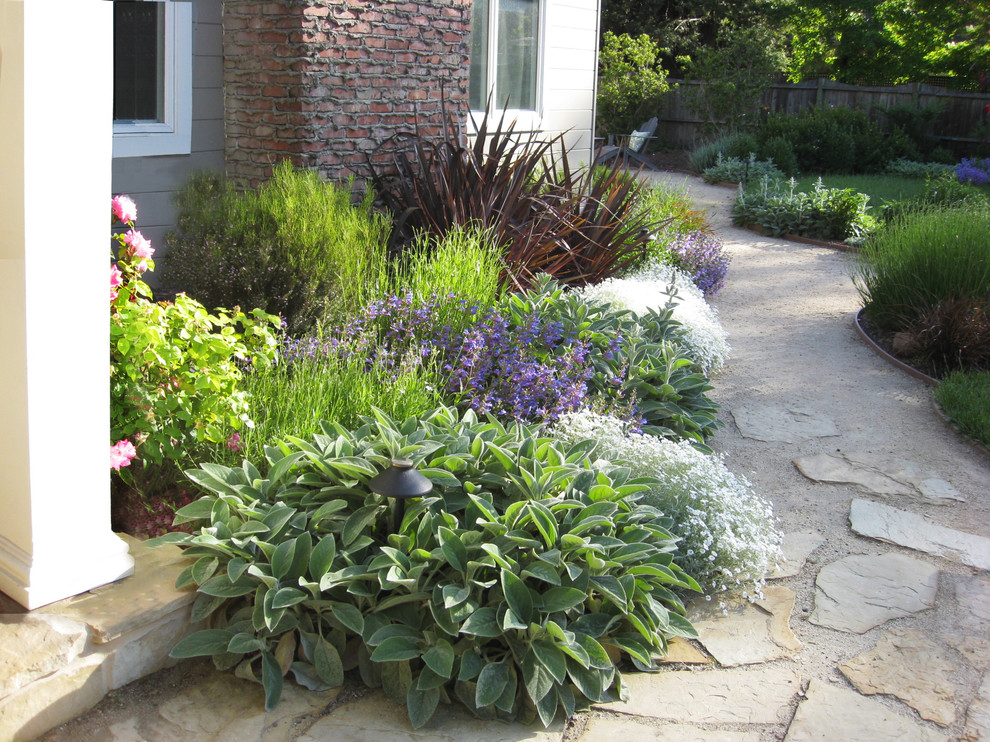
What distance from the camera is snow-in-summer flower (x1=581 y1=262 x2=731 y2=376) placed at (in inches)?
196

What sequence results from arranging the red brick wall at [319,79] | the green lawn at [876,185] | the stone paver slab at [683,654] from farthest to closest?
the green lawn at [876,185] < the red brick wall at [319,79] < the stone paver slab at [683,654]

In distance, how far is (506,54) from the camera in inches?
302

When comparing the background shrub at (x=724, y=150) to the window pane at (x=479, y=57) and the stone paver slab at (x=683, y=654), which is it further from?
the stone paver slab at (x=683, y=654)

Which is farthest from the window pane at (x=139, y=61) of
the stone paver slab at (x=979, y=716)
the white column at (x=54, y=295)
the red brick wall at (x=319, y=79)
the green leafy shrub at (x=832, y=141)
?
the green leafy shrub at (x=832, y=141)

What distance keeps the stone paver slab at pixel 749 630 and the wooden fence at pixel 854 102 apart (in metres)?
15.7

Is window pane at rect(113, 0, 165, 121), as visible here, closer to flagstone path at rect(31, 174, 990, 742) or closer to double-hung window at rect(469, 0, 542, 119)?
double-hung window at rect(469, 0, 542, 119)

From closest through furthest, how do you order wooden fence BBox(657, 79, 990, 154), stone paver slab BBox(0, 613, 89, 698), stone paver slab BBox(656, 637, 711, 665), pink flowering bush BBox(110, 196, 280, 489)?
stone paver slab BBox(0, 613, 89, 698) < stone paver slab BBox(656, 637, 711, 665) < pink flowering bush BBox(110, 196, 280, 489) < wooden fence BBox(657, 79, 990, 154)

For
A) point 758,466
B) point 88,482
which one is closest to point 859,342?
point 758,466

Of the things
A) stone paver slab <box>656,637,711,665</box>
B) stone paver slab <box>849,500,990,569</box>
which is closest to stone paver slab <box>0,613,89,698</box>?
stone paver slab <box>656,637,711,665</box>

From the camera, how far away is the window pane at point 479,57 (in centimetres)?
728

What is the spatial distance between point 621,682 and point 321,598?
0.87m

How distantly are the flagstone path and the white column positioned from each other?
469 millimetres

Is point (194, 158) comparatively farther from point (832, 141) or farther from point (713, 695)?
point (832, 141)

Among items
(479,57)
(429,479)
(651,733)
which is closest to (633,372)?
(429,479)
